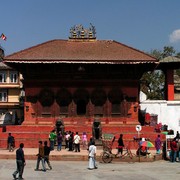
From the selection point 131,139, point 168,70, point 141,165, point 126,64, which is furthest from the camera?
point 168,70

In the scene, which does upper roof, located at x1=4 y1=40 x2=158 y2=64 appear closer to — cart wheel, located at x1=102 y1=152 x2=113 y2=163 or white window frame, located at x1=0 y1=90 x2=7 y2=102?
cart wheel, located at x1=102 y1=152 x2=113 y2=163

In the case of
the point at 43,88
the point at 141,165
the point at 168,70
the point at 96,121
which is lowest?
the point at 141,165

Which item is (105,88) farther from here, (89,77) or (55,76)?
(55,76)

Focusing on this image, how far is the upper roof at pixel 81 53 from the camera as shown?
105 ft

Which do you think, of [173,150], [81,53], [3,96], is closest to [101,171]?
[173,150]

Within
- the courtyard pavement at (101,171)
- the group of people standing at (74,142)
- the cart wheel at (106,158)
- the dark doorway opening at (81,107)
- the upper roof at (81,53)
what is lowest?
the courtyard pavement at (101,171)

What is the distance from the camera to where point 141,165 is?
22.4m

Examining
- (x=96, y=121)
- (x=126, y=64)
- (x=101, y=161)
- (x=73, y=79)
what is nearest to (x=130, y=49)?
(x=126, y=64)

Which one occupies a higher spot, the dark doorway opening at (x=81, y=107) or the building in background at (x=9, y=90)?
the building in background at (x=9, y=90)

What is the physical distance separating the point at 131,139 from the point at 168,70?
1489 centimetres

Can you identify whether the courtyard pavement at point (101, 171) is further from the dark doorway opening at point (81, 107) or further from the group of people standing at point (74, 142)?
the dark doorway opening at point (81, 107)

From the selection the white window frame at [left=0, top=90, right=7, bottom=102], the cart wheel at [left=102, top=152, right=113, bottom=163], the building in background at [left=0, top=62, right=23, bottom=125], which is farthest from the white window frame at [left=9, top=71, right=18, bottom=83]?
the cart wheel at [left=102, top=152, right=113, bottom=163]

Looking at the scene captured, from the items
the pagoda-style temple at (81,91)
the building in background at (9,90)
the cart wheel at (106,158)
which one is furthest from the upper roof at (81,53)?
the building in background at (9,90)

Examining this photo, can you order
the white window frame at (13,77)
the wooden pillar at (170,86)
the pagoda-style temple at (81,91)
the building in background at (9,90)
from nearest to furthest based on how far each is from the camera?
1. the pagoda-style temple at (81,91)
2. the wooden pillar at (170,86)
3. the building in background at (9,90)
4. the white window frame at (13,77)
